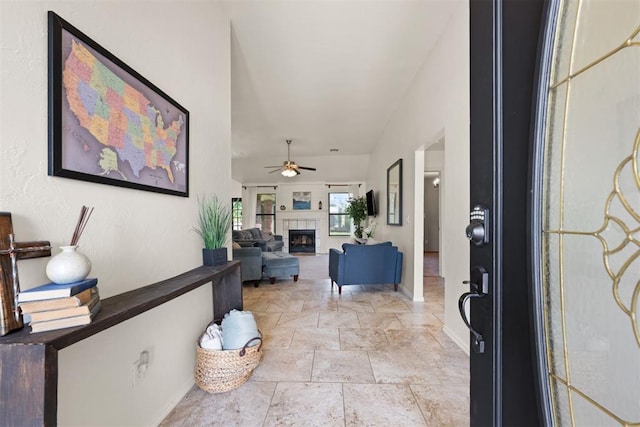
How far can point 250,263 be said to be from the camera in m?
4.44

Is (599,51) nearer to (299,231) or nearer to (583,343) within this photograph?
(583,343)

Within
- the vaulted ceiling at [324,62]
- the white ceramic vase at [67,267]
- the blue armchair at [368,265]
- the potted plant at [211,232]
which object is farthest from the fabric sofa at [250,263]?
the white ceramic vase at [67,267]

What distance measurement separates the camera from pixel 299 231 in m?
9.12

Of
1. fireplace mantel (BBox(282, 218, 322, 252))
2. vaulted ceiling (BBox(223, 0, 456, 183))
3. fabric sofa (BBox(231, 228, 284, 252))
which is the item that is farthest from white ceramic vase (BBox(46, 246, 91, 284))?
fireplace mantel (BBox(282, 218, 322, 252))

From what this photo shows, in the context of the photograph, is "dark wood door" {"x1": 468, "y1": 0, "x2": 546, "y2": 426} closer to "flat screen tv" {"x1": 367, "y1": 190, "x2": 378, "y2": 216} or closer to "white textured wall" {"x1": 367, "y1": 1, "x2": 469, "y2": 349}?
"white textured wall" {"x1": 367, "y1": 1, "x2": 469, "y2": 349}

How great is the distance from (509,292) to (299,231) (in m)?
8.59

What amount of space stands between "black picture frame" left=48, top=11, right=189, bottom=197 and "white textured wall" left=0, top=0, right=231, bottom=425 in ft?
0.12

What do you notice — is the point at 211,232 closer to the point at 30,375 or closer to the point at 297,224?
the point at 30,375

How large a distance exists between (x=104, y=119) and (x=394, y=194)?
3.97m

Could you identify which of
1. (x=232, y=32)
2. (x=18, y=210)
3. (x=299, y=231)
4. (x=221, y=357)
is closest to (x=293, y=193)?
(x=299, y=231)

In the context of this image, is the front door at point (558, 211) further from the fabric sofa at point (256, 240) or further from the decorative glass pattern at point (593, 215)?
the fabric sofa at point (256, 240)

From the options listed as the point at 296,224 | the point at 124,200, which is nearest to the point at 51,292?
the point at 124,200

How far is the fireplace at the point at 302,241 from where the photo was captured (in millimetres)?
9086

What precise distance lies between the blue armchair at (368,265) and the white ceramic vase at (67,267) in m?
3.28
